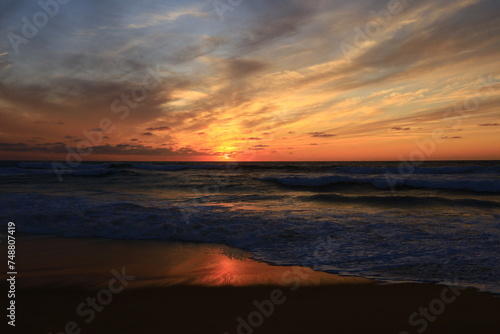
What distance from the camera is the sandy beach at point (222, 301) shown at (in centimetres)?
348

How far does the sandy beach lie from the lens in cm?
348

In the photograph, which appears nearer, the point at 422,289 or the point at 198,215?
the point at 422,289

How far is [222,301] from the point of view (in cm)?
413

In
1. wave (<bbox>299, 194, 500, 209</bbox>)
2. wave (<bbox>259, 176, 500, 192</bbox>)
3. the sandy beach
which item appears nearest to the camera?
the sandy beach

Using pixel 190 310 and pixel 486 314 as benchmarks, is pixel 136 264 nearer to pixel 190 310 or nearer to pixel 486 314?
pixel 190 310

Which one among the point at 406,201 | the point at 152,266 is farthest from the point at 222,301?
the point at 406,201

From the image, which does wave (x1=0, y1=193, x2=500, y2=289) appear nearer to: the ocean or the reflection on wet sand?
the ocean

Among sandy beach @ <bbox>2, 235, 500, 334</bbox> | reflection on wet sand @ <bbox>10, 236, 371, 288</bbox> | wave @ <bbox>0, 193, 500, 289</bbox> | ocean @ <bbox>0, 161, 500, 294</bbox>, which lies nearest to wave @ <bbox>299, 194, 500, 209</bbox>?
ocean @ <bbox>0, 161, 500, 294</bbox>

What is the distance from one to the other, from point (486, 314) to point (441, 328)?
75 cm

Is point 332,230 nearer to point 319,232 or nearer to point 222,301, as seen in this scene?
point 319,232

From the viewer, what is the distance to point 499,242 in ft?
22.0

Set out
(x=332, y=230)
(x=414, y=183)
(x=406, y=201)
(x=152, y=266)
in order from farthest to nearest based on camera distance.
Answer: (x=414, y=183) → (x=406, y=201) → (x=332, y=230) → (x=152, y=266)

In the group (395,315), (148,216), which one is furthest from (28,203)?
(395,315)

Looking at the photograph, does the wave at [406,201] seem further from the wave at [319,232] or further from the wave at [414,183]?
the wave at [414,183]
